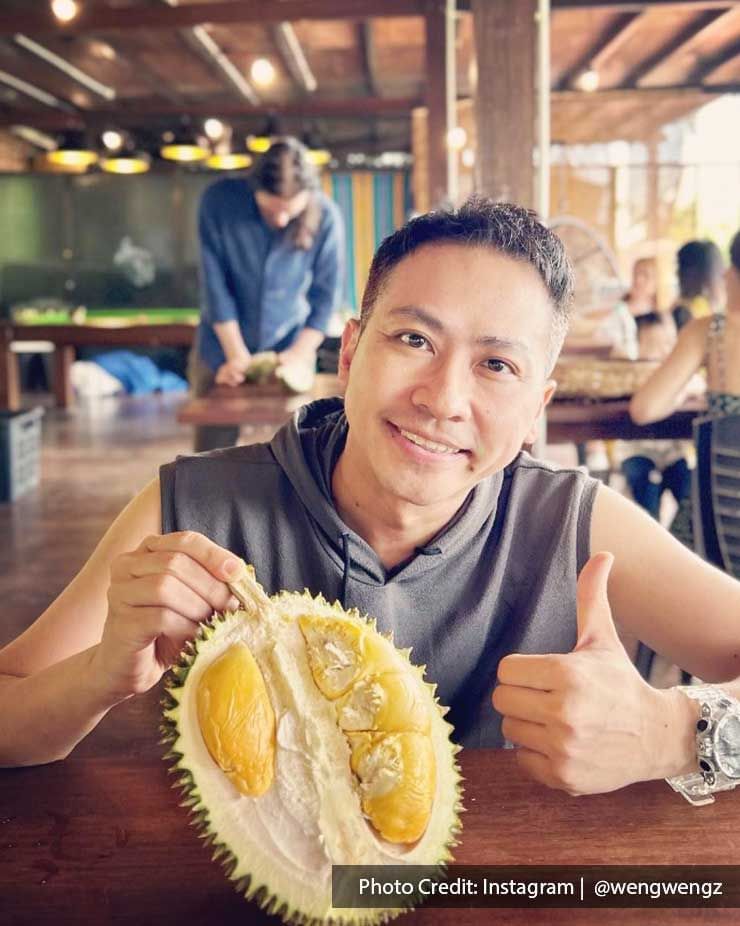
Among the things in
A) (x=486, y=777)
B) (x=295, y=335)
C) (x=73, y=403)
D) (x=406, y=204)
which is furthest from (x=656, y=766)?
(x=406, y=204)

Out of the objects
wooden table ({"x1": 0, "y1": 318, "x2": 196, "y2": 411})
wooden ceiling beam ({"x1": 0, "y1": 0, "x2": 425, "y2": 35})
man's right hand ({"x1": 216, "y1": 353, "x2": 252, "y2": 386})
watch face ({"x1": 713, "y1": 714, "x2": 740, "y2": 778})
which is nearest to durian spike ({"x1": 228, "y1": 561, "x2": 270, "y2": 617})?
watch face ({"x1": 713, "y1": 714, "x2": 740, "y2": 778})

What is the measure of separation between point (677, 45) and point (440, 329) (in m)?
8.27

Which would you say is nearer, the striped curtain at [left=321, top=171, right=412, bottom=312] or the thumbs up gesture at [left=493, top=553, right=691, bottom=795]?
the thumbs up gesture at [left=493, top=553, right=691, bottom=795]

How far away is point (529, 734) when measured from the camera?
0.82 meters

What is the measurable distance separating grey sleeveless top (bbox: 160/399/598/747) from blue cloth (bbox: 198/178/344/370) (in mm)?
2668

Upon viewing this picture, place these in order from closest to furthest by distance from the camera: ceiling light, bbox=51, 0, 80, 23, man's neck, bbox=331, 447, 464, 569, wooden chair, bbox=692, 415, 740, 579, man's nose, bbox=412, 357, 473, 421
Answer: man's nose, bbox=412, 357, 473, 421 < man's neck, bbox=331, 447, 464, 569 < wooden chair, bbox=692, 415, 740, 579 < ceiling light, bbox=51, 0, 80, 23

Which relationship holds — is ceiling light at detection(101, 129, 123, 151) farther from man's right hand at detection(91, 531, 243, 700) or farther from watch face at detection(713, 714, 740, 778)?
watch face at detection(713, 714, 740, 778)

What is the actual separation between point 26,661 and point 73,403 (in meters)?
9.35

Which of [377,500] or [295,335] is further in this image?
[295,335]

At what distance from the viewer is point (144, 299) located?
12664mm

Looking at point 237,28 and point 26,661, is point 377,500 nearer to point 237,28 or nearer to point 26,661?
point 26,661

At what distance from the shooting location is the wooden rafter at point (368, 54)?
24.9ft

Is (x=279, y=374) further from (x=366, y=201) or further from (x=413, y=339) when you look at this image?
(x=366, y=201)

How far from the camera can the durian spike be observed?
2.55ft
